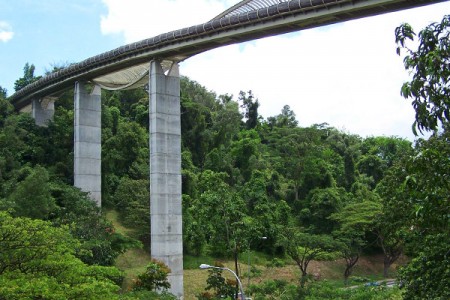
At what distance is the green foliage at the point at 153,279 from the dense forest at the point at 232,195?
378 mm

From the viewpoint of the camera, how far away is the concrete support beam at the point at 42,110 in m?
41.6

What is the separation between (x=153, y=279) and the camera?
25.1 m

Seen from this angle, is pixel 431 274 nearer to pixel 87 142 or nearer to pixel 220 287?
pixel 220 287

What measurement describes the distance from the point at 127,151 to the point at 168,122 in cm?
1315

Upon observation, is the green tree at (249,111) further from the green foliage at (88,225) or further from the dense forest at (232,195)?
the green foliage at (88,225)

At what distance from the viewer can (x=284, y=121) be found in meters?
70.2

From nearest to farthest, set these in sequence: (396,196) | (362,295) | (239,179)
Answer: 1. (396,196)
2. (362,295)
3. (239,179)

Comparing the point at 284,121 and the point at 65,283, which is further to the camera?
the point at 284,121

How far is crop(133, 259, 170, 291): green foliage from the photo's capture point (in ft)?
81.8

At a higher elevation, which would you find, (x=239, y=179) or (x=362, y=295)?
(x=239, y=179)

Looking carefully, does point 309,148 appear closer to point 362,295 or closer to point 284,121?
point 284,121

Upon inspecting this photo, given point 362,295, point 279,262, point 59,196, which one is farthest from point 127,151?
point 362,295

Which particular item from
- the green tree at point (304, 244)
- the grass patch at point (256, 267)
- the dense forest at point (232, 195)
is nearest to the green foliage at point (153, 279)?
the dense forest at point (232, 195)

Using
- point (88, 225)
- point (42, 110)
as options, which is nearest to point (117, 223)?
point (88, 225)
